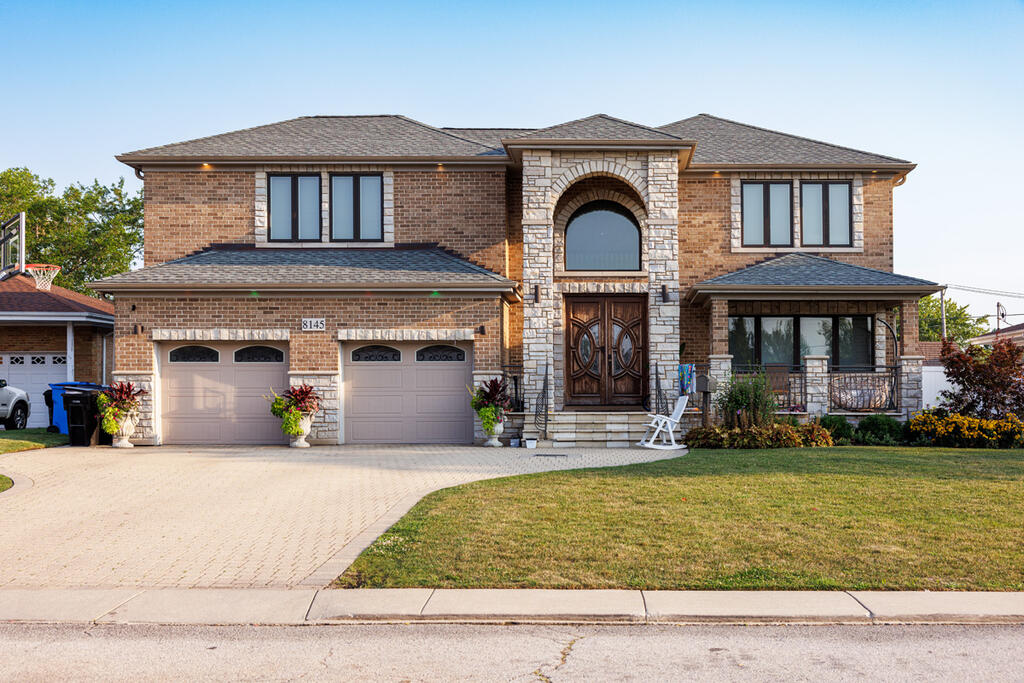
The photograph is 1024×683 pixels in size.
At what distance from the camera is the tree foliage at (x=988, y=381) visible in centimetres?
1684

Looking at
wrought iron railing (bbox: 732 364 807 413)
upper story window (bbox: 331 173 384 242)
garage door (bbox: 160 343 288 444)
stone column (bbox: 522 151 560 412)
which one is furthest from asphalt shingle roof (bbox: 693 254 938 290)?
garage door (bbox: 160 343 288 444)

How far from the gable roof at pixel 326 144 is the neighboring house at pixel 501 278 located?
8cm

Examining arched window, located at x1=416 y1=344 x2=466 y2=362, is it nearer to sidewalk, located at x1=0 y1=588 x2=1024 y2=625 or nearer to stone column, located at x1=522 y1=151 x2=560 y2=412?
stone column, located at x1=522 y1=151 x2=560 y2=412

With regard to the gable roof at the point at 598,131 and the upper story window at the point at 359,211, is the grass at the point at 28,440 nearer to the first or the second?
the upper story window at the point at 359,211

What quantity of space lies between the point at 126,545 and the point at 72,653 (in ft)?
9.98

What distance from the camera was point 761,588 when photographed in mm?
6246

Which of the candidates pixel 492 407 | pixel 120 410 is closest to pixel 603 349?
pixel 492 407

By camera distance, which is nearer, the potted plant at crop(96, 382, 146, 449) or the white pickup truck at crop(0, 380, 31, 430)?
the potted plant at crop(96, 382, 146, 449)

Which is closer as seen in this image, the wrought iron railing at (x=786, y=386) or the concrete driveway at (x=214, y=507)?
the concrete driveway at (x=214, y=507)

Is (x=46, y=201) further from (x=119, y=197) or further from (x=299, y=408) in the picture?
(x=299, y=408)

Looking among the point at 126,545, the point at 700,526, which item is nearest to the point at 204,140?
the point at 126,545

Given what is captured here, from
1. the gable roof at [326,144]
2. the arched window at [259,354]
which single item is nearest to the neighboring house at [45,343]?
the gable roof at [326,144]

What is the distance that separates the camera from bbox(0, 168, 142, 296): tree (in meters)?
36.3

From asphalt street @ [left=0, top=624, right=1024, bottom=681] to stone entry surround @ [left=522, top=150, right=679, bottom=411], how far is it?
12297 millimetres
